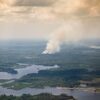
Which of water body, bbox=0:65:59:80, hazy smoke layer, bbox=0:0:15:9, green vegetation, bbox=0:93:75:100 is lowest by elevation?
green vegetation, bbox=0:93:75:100

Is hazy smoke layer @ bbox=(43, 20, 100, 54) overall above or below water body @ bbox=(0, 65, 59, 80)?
above

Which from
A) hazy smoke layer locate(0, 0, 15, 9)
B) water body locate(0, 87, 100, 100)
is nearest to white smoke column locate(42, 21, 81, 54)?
water body locate(0, 87, 100, 100)

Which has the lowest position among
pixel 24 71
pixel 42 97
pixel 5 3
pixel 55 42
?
pixel 42 97

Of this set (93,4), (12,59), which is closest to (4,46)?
(12,59)

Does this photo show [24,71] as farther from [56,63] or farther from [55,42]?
[55,42]

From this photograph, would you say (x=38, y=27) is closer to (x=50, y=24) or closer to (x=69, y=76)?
(x=50, y=24)

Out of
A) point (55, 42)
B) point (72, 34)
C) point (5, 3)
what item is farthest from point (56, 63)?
point (5, 3)

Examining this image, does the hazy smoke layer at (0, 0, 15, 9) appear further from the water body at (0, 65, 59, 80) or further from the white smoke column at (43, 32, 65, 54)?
the water body at (0, 65, 59, 80)

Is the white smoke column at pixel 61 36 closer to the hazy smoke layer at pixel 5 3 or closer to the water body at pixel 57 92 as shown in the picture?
the water body at pixel 57 92

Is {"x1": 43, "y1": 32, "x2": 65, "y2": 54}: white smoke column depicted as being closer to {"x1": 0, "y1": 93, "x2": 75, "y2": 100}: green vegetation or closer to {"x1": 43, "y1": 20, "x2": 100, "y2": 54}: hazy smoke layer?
{"x1": 43, "y1": 20, "x2": 100, "y2": 54}: hazy smoke layer

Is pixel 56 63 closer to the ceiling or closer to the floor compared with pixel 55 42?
closer to the floor

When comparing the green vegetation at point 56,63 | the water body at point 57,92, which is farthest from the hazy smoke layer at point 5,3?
the water body at point 57,92
